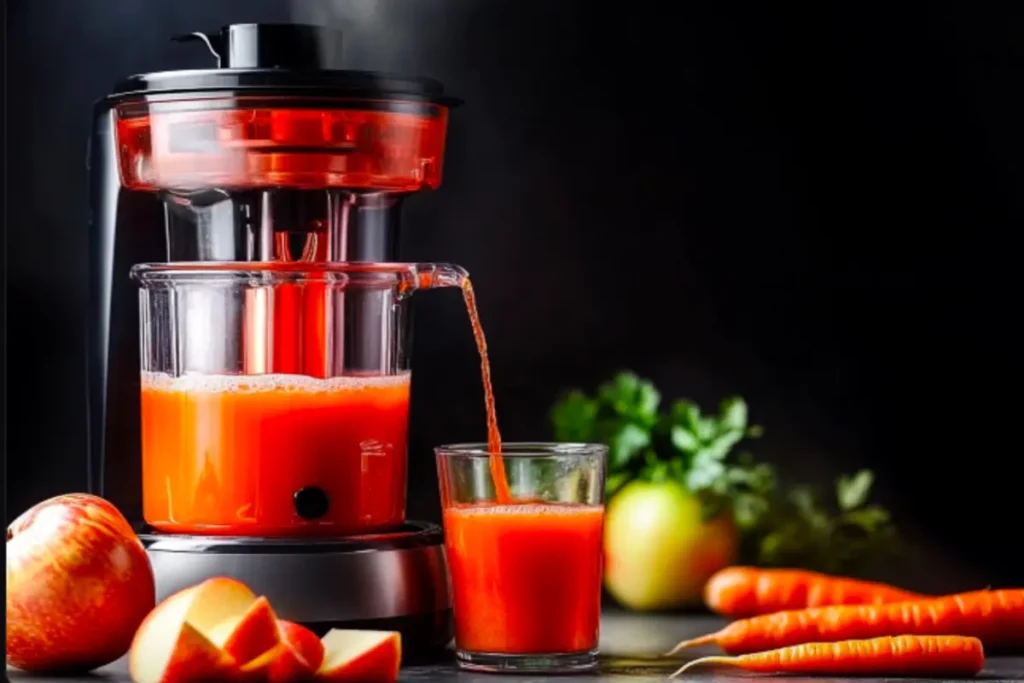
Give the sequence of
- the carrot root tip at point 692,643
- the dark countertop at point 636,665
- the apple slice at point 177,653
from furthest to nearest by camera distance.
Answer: the carrot root tip at point 692,643
the dark countertop at point 636,665
the apple slice at point 177,653

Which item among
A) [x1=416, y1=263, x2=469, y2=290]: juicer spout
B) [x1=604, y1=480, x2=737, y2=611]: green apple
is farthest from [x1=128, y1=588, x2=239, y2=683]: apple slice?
[x1=604, y1=480, x2=737, y2=611]: green apple

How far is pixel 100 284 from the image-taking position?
6.42 ft

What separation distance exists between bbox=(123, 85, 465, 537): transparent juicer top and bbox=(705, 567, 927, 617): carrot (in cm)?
48

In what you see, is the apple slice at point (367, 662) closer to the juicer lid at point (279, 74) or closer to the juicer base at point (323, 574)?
the juicer base at point (323, 574)

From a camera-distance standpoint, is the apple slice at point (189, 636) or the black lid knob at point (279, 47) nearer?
the apple slice at point (189, 636)

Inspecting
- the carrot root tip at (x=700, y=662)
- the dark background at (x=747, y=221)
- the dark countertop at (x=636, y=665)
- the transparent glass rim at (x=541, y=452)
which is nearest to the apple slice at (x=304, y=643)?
the dark countertop at (x=636, y=665)

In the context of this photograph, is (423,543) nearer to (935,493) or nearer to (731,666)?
(731,666)

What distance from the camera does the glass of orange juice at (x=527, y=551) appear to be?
1752 millimetres

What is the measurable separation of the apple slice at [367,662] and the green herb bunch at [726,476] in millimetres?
637

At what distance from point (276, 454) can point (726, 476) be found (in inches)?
26.1

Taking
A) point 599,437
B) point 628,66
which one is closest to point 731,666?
point 599,437

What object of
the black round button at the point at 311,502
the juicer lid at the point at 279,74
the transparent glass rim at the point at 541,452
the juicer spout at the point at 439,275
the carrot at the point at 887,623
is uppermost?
the juicer lid at the point at 279,74

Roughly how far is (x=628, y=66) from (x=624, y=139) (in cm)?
9

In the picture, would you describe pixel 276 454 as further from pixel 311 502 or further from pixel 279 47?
pixel 279 47
